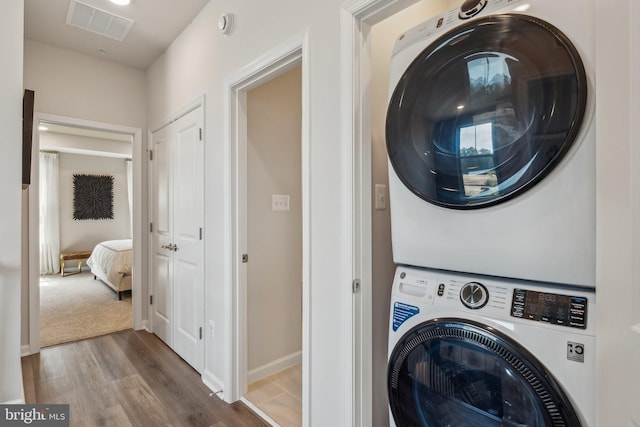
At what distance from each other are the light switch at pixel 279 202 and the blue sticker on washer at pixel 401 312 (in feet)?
4.70

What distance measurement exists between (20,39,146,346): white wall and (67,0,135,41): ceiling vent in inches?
21.7

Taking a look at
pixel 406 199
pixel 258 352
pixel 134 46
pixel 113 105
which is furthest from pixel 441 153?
pixel 113 105

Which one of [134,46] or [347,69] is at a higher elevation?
[134,46]

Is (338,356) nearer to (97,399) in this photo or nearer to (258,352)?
(258,352)

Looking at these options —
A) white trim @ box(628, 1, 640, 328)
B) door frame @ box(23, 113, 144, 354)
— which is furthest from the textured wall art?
white trim @ box(628, 1, 640, 328)

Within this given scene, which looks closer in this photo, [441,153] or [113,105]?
[441,153]

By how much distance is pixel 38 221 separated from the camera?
2818 mm

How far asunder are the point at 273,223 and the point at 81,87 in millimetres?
2340

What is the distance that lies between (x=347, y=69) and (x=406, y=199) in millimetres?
605

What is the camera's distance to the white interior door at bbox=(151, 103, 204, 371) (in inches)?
97.7

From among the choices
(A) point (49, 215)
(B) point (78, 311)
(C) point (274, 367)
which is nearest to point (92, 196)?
(A) point (49, 215)

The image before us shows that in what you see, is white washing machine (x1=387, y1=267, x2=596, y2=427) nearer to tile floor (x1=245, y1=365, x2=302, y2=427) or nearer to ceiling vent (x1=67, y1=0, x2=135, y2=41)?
tile floor (x1=245, y1=365, x2=302, y2=427)

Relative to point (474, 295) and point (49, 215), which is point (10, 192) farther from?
point (49, 215)

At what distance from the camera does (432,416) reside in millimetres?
1007
